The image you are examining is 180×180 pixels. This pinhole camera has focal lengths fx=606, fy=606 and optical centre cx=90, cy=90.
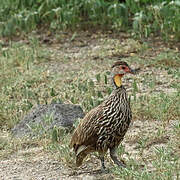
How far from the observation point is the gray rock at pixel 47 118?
6.47 m

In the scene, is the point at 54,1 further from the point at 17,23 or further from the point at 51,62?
the point at 51,62

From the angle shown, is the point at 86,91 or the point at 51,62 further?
the point at 51,62

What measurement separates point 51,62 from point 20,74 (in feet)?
2.85

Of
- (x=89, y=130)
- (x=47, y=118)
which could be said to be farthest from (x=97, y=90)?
(x=89, y=130)

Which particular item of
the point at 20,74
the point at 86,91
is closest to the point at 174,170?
the point at 86,91

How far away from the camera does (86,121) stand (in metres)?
5.36

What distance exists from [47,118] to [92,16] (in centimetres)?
469

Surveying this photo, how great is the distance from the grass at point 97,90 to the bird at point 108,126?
212 millimetres

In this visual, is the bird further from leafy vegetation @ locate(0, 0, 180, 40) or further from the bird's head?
leafy vegetation @ locate(0, 0, 180, 40)

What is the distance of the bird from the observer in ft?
17.0

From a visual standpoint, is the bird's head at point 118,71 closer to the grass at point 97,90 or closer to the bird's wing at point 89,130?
the bird's wing at point 89,130

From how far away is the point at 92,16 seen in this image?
10.8 m

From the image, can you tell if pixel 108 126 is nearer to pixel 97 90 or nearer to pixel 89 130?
pixel 89 130

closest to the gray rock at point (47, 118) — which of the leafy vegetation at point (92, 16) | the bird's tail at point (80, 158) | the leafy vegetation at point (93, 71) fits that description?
the leafy vegetation at point (93, 71)
